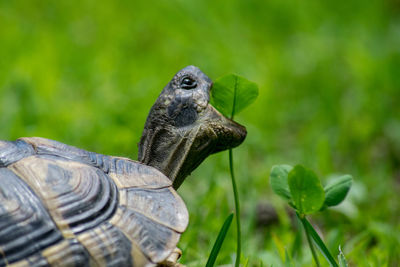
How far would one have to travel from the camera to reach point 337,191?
2074mm

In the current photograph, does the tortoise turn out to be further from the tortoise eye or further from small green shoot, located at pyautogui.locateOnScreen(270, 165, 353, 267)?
small green shoot, located at pyautogui.locateOnScreen(270, 165, 353, 267)

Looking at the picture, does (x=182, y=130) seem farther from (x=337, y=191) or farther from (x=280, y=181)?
(x=337, y=191)

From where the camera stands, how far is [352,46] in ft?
18.1

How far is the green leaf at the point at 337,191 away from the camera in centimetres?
207

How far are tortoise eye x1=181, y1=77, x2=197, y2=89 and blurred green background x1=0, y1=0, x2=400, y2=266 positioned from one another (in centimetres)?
71

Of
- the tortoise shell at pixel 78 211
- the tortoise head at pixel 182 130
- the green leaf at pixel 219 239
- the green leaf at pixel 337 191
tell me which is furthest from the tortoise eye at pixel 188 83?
the green leaf at pixel 337 191

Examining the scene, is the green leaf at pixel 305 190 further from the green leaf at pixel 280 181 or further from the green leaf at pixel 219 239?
the green leaf at pixel 219 239

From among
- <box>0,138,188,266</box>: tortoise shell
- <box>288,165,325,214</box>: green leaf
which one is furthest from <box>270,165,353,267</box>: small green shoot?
<box>0,138,188,266</box>: tortoise shell

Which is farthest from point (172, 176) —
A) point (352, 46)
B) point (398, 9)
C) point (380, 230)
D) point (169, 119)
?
point (398, 9)

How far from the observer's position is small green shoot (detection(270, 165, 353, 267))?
6.44 feet

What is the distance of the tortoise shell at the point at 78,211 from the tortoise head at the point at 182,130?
0.20 m

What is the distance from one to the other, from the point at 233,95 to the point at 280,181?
0.37 metres

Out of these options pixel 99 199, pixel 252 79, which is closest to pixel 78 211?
pixel 99 199

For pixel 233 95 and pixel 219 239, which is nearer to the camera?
pixel 219 239
